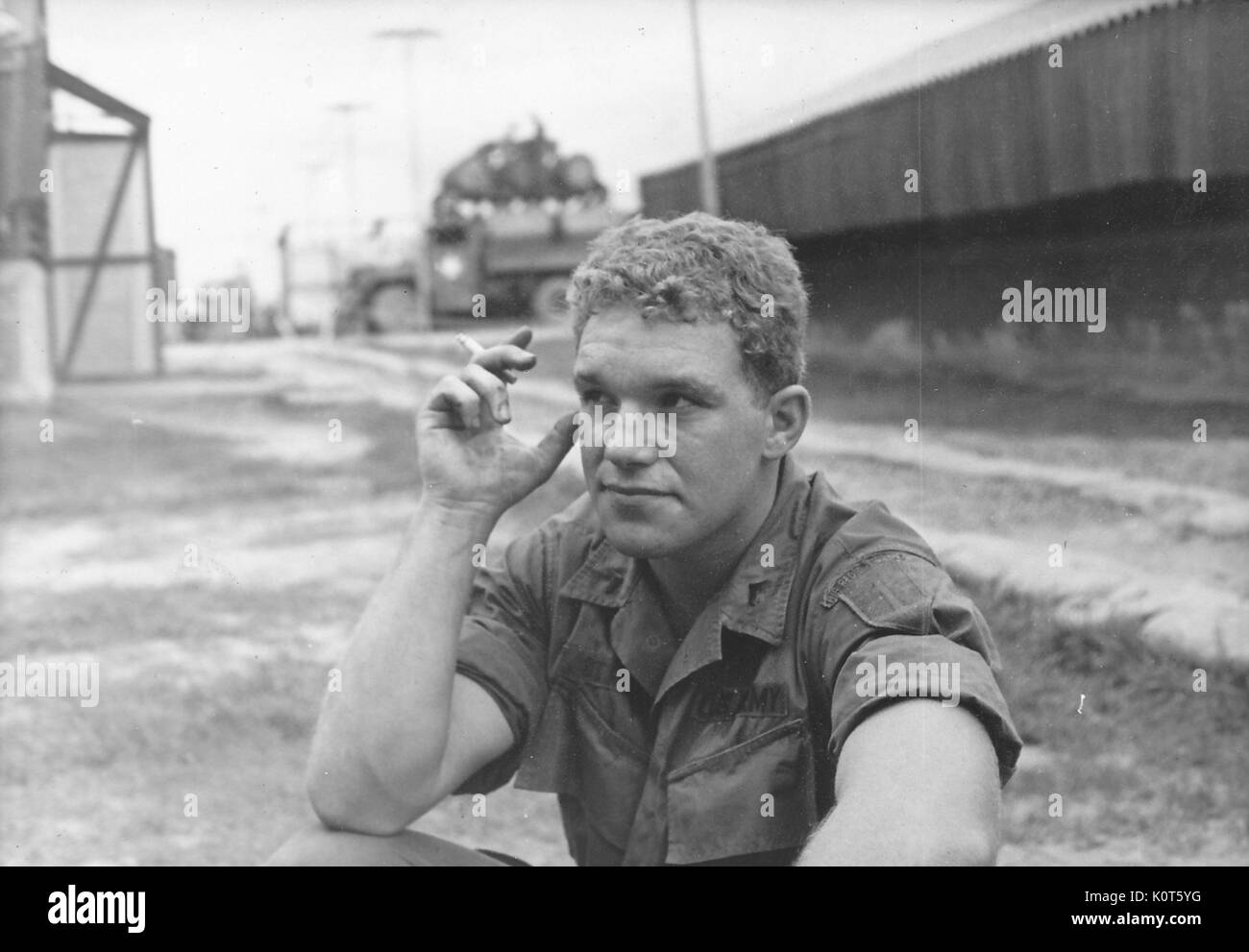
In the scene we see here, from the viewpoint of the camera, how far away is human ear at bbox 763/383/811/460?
1846 millimetres

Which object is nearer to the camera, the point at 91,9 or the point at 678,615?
the point at 678,615

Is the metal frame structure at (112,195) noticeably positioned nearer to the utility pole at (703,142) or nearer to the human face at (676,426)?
the utility pole at (703,142)

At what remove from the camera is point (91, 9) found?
9.89 feet

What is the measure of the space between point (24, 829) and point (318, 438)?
4.00 ft

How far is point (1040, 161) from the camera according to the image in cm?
301

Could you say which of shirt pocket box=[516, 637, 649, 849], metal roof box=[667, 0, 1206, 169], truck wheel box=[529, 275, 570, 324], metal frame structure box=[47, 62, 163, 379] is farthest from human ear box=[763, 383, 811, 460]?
metal frame structure box=[47, 62, 163, 379]

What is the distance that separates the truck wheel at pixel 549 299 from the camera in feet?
10.9

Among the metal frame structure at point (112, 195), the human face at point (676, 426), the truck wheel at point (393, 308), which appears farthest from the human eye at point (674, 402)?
the metal frame structure at point (112, 195)

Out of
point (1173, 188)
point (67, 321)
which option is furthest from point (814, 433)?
point (67, 321)

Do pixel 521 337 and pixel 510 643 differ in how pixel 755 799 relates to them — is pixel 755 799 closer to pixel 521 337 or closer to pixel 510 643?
pixel 510 643

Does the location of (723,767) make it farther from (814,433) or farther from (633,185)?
(633,185)

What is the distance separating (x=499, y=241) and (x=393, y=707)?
6.50ft

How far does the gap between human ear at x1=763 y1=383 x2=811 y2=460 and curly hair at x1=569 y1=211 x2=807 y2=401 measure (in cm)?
2

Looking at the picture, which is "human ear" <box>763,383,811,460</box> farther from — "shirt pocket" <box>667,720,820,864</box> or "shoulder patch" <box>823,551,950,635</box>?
"shirt pocket" <box>667,720,820,864</box>
